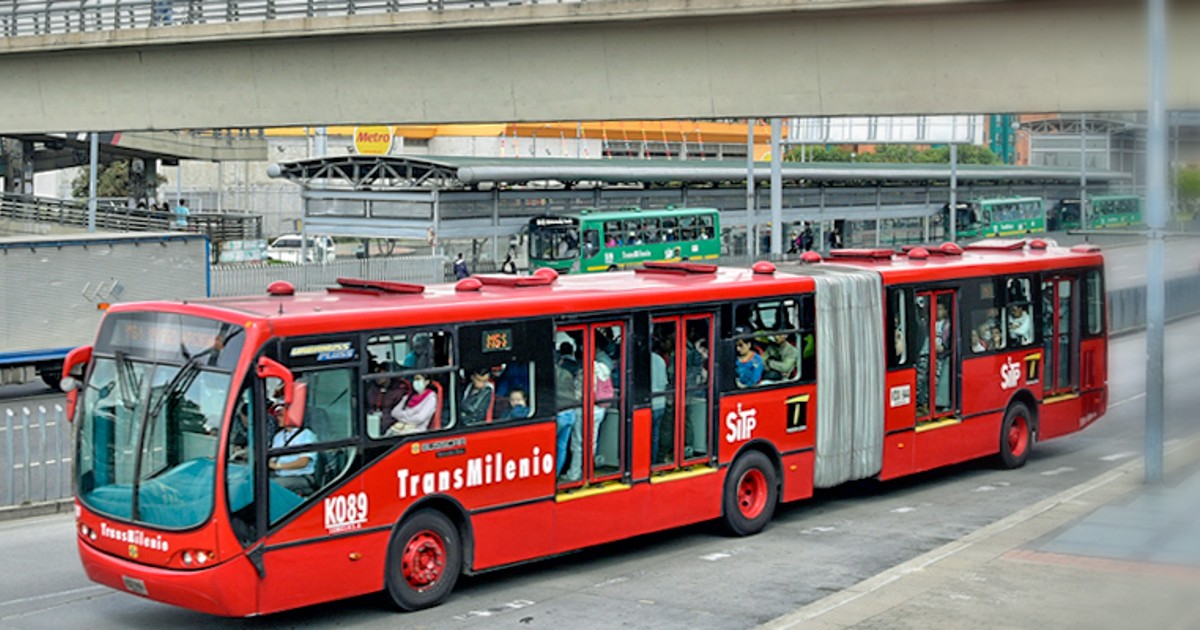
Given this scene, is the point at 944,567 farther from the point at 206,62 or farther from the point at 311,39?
the point at 206,62

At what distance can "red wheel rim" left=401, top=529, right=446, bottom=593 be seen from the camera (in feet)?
39.9

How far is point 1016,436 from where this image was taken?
1977cm

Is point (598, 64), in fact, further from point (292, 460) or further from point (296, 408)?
point (296, 408)

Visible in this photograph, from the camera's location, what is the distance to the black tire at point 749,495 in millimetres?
15234

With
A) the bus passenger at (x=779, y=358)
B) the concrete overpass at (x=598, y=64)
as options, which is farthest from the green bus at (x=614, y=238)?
the bus passenger at (x=779, y=358)

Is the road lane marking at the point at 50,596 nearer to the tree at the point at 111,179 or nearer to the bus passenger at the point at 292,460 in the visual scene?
the bus passenger at the point at 292,460

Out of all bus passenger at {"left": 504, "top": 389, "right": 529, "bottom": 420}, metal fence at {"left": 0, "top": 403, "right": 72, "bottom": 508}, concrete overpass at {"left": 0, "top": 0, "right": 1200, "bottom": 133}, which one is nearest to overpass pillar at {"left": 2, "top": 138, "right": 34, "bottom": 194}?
concrete overpass at {"left": 0, "top": 0, "right": 1200, "bottom": 133}

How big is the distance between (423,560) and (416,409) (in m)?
1.23

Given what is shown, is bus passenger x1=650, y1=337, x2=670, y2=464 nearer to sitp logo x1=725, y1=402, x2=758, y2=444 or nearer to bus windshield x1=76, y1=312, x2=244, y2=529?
sitp logo x1=725, y1=402, x2=758, y2=444

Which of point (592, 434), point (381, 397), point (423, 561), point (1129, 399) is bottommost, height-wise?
point (1129, 399)

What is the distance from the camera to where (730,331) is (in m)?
15.3

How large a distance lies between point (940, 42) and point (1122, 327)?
Answer: 16205 mm

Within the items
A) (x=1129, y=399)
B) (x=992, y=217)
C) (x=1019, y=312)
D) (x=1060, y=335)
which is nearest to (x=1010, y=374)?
(x=1019, y=312)

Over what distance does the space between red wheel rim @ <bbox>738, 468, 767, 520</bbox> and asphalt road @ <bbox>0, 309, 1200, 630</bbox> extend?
29 centimetres
